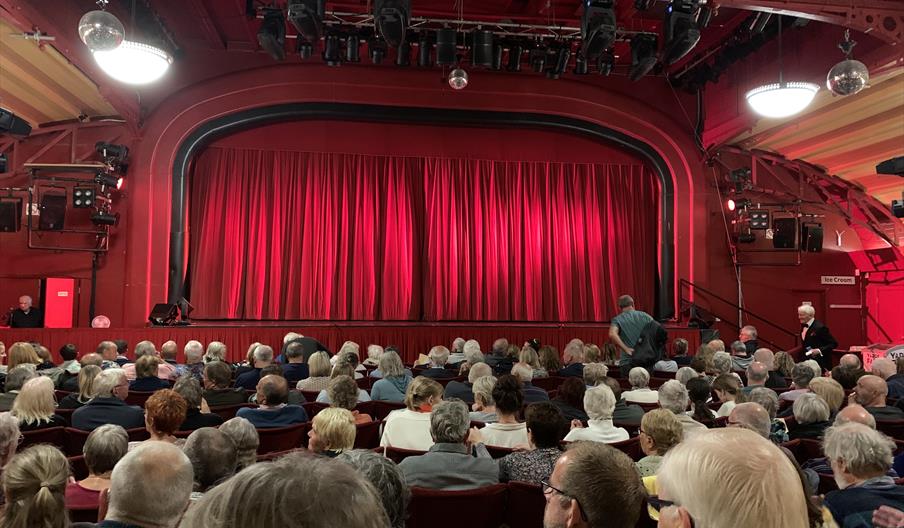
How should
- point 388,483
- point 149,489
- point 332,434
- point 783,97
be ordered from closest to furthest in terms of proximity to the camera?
point 149,489 → point 388,483 → point 332,434 → point 783,97

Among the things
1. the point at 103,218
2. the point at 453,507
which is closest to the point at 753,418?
the point at 453,507

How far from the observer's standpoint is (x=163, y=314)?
10742 mm

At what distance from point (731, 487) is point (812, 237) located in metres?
13.3

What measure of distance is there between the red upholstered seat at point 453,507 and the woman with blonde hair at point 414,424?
4.22 feet

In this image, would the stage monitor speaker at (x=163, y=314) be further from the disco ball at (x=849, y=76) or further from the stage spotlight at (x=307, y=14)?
the disco ball at (x=849, y=76)

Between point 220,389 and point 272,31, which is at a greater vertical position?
point 272,31

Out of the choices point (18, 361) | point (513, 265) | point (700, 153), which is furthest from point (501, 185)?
point (18, 361)

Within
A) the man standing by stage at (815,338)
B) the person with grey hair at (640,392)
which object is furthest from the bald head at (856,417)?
the man standing by stage at (815,338)

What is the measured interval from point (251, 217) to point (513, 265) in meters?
5.31

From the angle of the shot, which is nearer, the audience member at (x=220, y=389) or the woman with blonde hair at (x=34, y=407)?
the woman with blonde hair at (x=34, y=407)

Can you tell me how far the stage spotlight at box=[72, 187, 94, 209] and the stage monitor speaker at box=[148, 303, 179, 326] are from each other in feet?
6.68

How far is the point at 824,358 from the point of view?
8531 mm

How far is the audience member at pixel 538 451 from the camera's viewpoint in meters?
2.99

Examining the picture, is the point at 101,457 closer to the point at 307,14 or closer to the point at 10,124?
the point at 307,14
